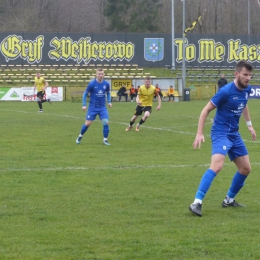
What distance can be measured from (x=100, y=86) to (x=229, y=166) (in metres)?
4.86

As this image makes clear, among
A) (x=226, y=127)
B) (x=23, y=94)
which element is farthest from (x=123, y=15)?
(x=226, y=127)

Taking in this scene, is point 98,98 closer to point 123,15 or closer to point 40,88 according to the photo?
point 40,88

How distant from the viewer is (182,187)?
9.22m

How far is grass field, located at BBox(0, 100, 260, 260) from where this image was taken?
5.93 metres

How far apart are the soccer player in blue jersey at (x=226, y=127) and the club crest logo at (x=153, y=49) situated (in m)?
45.2

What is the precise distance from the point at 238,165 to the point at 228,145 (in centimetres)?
45

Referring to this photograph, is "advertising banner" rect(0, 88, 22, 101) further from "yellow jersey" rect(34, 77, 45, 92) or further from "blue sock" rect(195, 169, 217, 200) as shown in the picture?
"blue sock" rect(195, 169, 217, 200)

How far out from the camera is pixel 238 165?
7.81 metres

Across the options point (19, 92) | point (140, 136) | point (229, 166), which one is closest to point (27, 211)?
point (229, 166)

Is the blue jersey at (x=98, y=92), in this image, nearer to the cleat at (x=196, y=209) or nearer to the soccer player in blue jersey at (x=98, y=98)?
the soccer player in blue jersey at (x=98, y=98)

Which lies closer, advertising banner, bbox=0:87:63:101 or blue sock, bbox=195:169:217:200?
blue sock, bbox=195:169:217:200

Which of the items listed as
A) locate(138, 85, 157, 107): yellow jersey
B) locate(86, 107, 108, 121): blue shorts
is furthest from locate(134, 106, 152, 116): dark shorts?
locate(86, 107, 108, 121): blue shorts

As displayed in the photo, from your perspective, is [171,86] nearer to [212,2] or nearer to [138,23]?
[138,23]

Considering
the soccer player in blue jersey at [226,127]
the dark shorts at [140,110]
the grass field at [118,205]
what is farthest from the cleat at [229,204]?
the dark shorts at [140,110]
